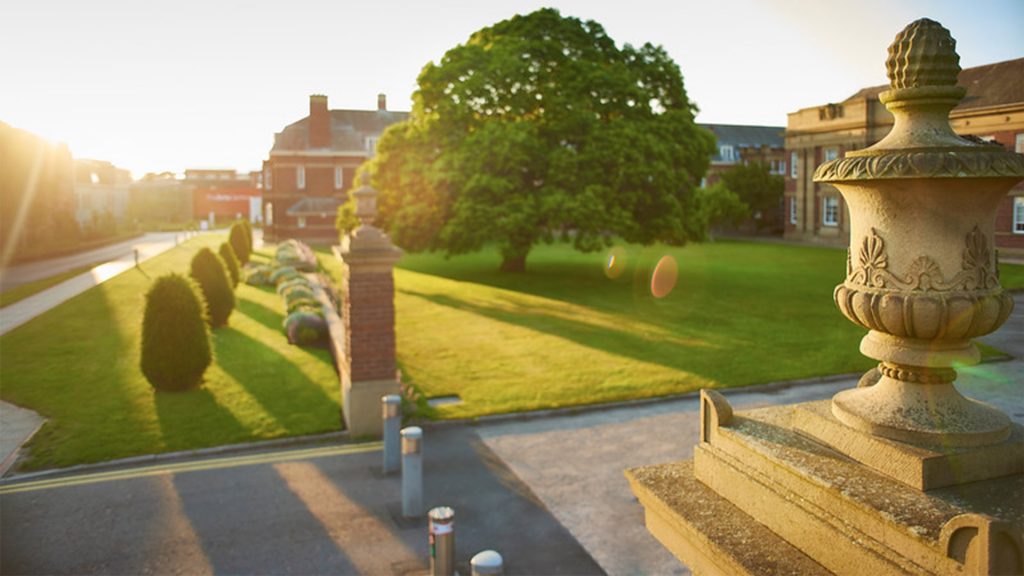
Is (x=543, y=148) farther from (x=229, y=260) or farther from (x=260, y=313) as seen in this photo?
(x=229, y=260)

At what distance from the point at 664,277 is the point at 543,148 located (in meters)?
8.99

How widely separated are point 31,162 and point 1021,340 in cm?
5447

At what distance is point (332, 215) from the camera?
6022 centimetres

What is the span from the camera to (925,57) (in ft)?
9.05

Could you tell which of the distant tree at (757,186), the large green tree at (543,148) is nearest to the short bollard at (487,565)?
the large green tree at (543,148)

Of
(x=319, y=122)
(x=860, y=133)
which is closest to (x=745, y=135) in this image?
(x=860, y=133)

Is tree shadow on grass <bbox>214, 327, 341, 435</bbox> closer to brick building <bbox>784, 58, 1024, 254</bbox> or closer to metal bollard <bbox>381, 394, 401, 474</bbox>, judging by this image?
metal bollard <bbox>381, 394, 401, 474</bbox>

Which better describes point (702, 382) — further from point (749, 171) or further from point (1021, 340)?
point (749, 171)

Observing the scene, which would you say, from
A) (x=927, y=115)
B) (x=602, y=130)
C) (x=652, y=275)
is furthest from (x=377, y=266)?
(x=652, y=275)

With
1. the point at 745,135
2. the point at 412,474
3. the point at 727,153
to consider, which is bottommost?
the point at 412,474

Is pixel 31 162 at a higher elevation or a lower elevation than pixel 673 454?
higher

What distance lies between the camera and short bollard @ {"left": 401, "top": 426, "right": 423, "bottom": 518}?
7.91 metres

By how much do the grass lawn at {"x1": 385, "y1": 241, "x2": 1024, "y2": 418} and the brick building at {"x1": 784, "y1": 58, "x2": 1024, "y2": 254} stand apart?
9.61 metres

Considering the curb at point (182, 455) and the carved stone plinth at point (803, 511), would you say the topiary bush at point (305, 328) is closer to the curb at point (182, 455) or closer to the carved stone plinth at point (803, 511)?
the curb at point (182, 455)
